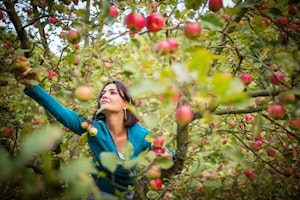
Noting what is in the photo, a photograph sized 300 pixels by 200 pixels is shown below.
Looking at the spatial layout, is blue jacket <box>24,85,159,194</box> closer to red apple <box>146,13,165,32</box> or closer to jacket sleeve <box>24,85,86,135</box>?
jacket sleeve <box>24,85,86,135</box>

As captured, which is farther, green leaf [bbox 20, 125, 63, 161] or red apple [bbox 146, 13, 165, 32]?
red apple [bbox 146, 13, 165, 32]

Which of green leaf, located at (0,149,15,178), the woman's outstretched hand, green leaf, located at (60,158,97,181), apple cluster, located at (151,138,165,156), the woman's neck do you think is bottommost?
the woman's neck

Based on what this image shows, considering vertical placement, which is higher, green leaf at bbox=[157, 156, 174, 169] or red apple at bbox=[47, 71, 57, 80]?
red apple at bbox=[47, 71, 57, 80]

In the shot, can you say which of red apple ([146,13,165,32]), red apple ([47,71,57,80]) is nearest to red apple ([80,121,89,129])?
red apple ([47,71,57,80])

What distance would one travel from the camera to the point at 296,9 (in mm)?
1182

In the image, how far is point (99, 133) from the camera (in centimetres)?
173

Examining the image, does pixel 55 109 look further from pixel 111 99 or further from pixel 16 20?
pixel 16 20

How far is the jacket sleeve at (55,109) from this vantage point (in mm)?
1351

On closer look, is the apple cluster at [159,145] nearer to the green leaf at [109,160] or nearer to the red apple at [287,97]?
the green leaf at [109,160]

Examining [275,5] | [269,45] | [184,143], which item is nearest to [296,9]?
[275,5]

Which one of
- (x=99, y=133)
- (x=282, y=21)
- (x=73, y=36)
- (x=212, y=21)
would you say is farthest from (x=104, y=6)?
(x=99, y=133)

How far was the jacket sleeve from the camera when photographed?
1.35 m

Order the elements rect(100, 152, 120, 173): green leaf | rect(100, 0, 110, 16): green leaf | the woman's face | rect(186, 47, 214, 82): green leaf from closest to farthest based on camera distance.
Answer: rect(186, 47, 214, 82): green leaf
rect(100, 152, 120, 173): green leaf
rect(100, 0, 110, 16): green leaf
the woman's face

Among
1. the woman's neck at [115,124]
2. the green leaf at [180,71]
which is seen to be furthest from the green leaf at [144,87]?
the woman's neck at [115,124]
